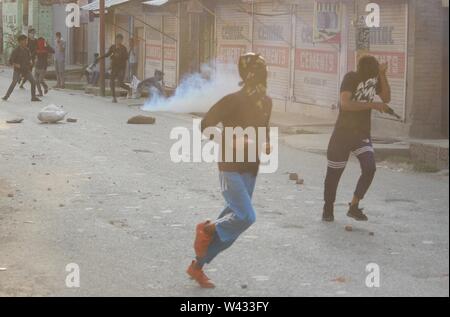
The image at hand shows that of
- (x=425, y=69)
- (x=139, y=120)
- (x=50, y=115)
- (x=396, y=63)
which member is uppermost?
(x=396, y=63)

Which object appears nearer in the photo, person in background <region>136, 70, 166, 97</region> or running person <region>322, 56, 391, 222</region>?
running person <region>322, 56, 391, 222</region>

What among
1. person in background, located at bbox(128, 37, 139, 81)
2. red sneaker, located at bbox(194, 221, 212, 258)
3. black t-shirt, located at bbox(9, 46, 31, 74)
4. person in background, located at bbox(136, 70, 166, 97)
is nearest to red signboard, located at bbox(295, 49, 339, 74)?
person in background, located at bbox(136, 70, 166, 97)

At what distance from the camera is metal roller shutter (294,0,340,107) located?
2066 centimetres

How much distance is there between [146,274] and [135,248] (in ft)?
3.18

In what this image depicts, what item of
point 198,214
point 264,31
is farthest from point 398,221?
point 264,31

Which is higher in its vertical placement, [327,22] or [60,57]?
[327,22]

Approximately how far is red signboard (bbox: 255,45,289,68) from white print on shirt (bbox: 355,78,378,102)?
14403 mm

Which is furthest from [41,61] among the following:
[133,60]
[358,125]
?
[358,125]

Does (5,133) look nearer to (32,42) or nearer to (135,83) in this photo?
(135,83)

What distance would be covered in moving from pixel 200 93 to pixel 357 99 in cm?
1725

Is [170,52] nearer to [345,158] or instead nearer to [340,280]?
[345,158]

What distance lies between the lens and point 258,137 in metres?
6.60

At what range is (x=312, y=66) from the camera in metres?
21.8

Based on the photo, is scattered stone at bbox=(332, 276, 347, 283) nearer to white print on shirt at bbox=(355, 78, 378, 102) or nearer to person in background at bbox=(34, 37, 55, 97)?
white print on shirt at bbox=(355, 78, 378, 102)
